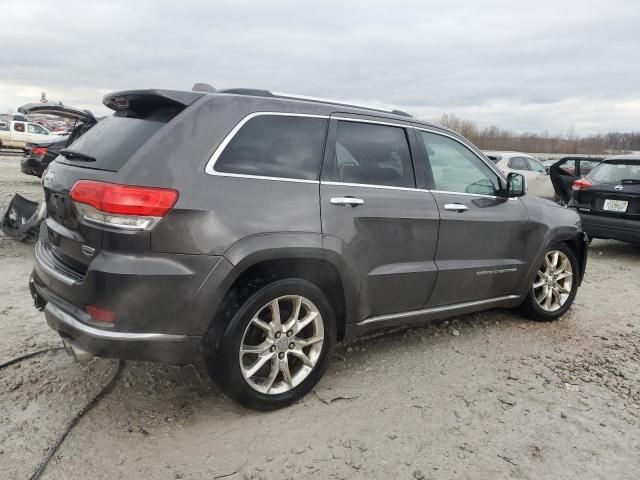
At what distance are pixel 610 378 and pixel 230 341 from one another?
2.74 meters

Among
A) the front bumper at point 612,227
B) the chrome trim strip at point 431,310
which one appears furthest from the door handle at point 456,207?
the front bumper at point 612,227

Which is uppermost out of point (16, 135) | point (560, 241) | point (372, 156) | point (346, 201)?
point (372, 156)

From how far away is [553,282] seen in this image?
487 centimetres

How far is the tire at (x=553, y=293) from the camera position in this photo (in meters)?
4.76

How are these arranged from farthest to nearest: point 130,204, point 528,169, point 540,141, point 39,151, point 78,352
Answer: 1. point 540,141
2. point 528,169
3. point 39,151
4. point 78,352
5. point 130,204

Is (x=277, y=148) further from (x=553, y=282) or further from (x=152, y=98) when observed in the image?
(x=553, y=282)

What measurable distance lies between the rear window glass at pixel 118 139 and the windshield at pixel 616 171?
7216 mm

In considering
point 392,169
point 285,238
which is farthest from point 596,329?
point 285,238

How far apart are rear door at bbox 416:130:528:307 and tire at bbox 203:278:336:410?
3.57 feet

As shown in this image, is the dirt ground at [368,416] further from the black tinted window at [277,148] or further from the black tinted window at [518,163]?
the black tinted window at [518,163]

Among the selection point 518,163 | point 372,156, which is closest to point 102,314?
point 372,156

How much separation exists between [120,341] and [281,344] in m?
0.89

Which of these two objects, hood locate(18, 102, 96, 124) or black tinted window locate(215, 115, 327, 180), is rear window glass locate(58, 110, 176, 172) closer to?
black tinted window locate(215, 115, 327, 180)

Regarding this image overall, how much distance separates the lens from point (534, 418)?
3154 mm
